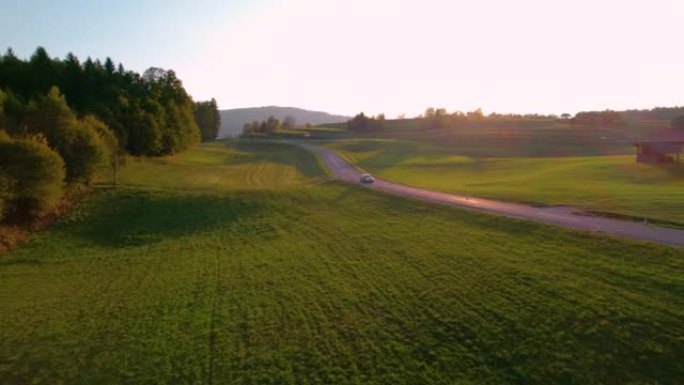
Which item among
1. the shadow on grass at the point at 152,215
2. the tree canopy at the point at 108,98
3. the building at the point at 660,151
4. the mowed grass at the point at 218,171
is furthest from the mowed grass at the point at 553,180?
the tree canopy at the point at 108,98


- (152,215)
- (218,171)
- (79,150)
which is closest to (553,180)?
(152,215)

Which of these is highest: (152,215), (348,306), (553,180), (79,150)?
(79,150)

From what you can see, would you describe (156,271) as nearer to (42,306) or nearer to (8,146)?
(42,306)

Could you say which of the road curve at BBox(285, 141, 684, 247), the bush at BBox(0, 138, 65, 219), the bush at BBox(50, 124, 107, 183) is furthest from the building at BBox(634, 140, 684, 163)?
the bush at BBox(0, 138, 65, 219)

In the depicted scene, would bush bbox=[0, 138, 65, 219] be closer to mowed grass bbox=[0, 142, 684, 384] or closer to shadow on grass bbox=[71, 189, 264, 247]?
mowed grass bbox=[0, 142, 684, 384]

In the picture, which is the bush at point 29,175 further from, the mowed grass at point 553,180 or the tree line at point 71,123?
the mowed grass at point 553,180

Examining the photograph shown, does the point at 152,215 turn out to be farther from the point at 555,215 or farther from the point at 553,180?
the point at 553,180
